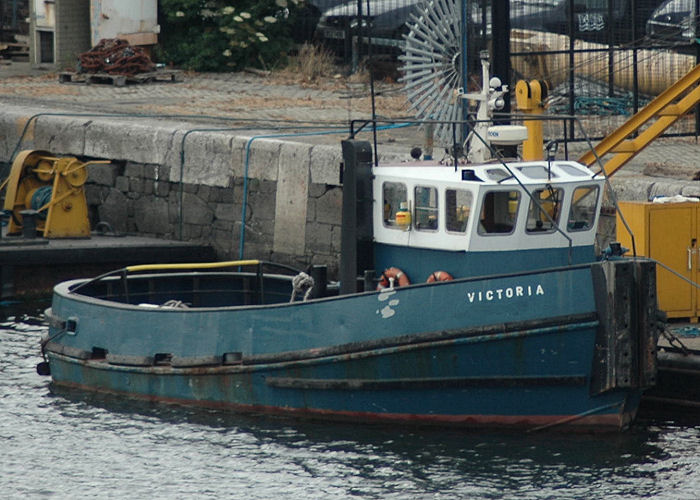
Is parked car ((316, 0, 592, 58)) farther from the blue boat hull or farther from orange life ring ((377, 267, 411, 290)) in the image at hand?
the blue boat hull

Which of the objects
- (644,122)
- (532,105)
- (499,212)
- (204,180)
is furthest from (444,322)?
(204,180)

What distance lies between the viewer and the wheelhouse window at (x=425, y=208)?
11.7 m

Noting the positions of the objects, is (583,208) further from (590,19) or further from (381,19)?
(381,19)

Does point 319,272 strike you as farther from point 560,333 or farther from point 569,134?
point 569,134

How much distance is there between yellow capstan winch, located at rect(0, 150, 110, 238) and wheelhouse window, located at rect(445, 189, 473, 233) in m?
7.36

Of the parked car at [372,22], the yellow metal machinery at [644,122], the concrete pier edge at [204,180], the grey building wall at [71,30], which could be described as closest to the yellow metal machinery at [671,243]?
the yellow metal machinery at [644,122]

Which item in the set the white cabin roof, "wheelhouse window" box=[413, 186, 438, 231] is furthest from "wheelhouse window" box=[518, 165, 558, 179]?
"wheelhouse window" box=[413, 186, 438, 231]

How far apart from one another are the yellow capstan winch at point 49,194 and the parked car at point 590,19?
23.7 ft

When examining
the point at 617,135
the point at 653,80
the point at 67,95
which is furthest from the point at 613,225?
the point at 67,95

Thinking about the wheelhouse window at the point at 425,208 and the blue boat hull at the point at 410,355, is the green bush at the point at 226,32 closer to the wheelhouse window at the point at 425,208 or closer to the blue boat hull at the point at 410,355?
the blue boat hull at the point at 410,355

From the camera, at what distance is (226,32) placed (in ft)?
83.3

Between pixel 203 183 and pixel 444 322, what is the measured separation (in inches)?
315

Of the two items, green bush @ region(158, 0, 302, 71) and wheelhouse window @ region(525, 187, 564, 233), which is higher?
green bush @ region(158, 0, 302, 71)

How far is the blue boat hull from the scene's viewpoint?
434 inches
